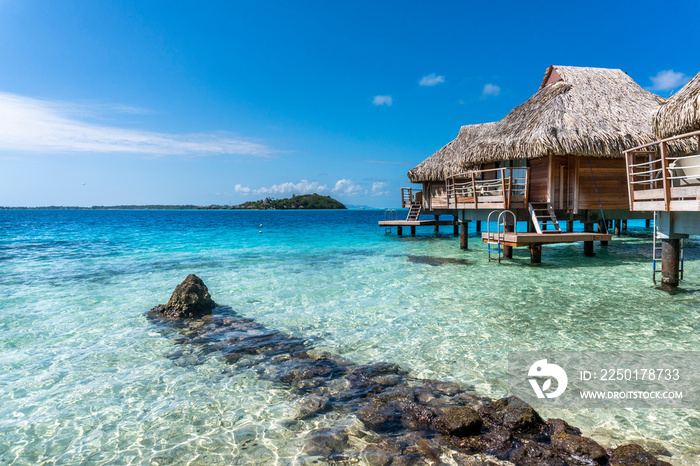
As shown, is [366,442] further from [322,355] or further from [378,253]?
[378,253]

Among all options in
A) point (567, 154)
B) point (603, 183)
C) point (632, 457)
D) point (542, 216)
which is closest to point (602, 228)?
point (603, 183)

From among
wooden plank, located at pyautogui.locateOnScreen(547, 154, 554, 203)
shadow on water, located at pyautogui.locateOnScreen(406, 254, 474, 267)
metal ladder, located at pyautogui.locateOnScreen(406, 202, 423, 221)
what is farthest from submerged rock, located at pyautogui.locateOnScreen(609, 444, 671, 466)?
metal ladder, located at pyautogui.locateOnScreen(406, 202, 423, 221)

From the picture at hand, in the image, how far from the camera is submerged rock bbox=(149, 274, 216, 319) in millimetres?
7098

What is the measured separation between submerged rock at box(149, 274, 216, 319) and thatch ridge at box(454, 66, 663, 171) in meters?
10.6

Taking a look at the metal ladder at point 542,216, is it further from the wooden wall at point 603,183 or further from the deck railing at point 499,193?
the wooden wall at point 603,183

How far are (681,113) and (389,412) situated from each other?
8.71 metres

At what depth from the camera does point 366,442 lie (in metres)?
3.30

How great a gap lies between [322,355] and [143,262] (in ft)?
39.4

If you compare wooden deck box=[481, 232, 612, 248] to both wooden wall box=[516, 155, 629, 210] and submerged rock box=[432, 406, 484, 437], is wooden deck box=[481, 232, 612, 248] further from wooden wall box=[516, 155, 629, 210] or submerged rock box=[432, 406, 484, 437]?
submerged rock box=[432, 406, 484, 437]

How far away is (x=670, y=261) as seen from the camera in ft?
27.2

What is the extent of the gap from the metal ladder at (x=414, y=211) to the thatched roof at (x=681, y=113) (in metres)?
17.1

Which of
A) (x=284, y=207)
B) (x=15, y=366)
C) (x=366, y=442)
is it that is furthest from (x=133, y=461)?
(x=284, y=207)

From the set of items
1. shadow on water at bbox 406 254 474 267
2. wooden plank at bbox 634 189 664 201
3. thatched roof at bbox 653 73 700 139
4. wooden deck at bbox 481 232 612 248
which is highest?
thatched roof at bbox 653 73 700 139

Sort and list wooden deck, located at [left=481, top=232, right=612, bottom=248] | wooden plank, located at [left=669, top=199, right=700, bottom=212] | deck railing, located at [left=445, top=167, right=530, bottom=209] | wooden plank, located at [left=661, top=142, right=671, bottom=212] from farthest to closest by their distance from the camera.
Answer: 1. deck railing, located at [left=445, top=167, right=530, bottom=209]
2. wooden deck, located at [left=481, top=232, right=612, bottom=248]
3. wooden plank, located at [left=661, top=142, right=671, bottom=212]
4. wooden plank, located at [left=669, top=199, right=700, bottom=212]
